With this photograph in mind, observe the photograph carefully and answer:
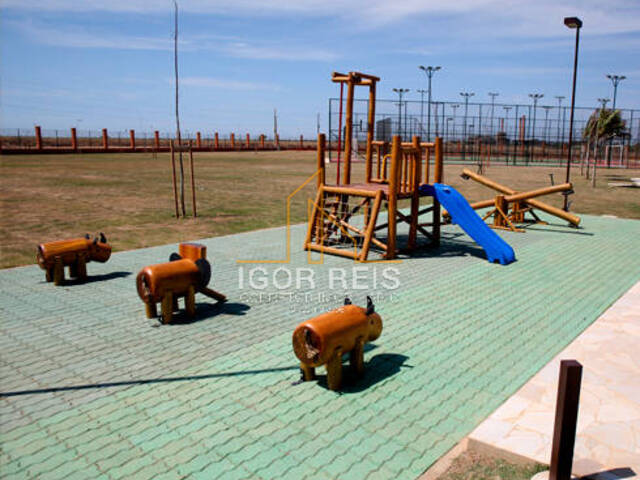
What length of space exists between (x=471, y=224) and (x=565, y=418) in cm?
703

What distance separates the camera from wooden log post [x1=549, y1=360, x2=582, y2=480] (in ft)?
9.79

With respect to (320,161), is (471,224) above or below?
below

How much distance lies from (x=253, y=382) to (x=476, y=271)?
5.37 metres

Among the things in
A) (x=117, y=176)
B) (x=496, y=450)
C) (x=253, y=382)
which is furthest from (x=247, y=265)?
(x=117, y=176)

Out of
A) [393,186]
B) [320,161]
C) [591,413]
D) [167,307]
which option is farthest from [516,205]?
[167,307]

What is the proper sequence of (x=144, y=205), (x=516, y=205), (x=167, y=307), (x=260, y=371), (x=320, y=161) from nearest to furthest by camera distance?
(x=260, y=371) < (x=167, y=307) < (x=320, y=161) < (x=516, y=205) < (x=144, y=205)

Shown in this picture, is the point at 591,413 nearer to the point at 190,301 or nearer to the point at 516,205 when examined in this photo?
the point at 190,301

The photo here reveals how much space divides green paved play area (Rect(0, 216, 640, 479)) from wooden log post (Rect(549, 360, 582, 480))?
75 cm

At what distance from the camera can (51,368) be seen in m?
4.85

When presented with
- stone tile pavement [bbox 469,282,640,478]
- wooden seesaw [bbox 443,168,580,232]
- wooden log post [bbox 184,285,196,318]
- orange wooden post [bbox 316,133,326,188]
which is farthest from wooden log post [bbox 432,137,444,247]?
wooden log post [bbox 184,285,196,318]

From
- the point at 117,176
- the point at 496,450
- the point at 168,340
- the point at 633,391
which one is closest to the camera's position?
the point at 496,450

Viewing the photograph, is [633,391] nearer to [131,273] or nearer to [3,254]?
[131,273]

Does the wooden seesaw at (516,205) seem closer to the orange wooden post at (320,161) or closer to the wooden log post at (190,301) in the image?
the orange wooden post at (320,161)

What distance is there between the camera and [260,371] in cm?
481
